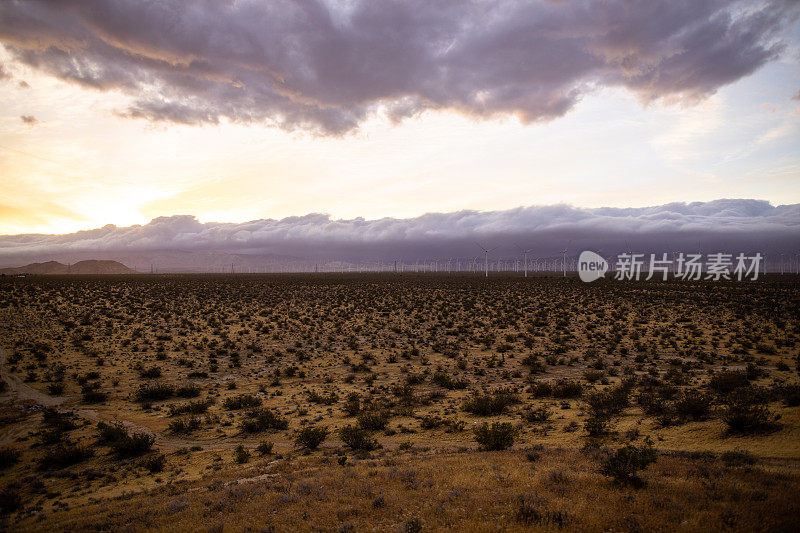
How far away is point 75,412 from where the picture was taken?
18047 mm

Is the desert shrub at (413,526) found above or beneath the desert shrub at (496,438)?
above

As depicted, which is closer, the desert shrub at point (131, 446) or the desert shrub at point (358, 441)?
the desert shrub at point (358, 441)

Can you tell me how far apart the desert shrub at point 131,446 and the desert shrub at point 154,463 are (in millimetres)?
1060

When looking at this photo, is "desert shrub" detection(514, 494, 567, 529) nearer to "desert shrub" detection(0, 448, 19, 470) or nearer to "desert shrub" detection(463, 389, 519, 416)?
"desert shrub" detection(463, 389, 519, 416)

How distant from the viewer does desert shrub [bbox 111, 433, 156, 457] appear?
13.6 metres

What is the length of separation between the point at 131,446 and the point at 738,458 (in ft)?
63.8

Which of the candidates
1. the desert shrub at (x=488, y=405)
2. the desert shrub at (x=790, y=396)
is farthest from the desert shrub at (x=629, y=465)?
the desert shrub at (x=790, y=396)

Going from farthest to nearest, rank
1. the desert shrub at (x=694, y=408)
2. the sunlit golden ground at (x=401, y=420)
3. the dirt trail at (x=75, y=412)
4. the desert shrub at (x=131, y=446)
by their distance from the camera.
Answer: the dirt trail at (x=75, y=412)
the desert shrub at (x=694, y=408)
the desert shrub at (x=131, y=446)
the sunlit golden ground at (x=401, y=420)

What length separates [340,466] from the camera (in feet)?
38.6

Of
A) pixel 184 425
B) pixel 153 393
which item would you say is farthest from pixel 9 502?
pixel 153 393

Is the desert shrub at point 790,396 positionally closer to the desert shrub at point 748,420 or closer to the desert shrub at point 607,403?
the desert shrub at point 748,420

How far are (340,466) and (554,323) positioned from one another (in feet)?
112

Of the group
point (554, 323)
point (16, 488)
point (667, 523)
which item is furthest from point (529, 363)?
point (16, 488)

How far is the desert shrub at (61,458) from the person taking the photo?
12.9 meters
